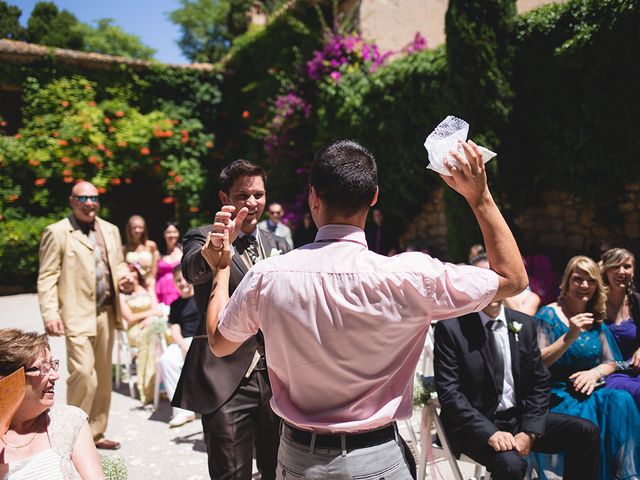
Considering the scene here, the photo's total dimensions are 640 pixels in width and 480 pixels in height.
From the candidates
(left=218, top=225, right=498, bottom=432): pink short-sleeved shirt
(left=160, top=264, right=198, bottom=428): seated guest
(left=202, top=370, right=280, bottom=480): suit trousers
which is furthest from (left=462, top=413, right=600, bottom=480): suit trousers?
(left=160, top=264, right=198, bottom=428): seated guest

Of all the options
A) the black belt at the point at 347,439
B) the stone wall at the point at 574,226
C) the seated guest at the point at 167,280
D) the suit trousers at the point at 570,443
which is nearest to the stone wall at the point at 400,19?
the stone wall at the point at 574,226

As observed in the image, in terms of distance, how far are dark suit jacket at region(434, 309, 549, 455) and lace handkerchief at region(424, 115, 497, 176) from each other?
1790 mm

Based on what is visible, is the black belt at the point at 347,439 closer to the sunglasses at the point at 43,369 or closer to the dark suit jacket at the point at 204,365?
the dark suit jacket at the point at 204,365

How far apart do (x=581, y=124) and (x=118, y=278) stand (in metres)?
5.73

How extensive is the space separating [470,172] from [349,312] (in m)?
0.52

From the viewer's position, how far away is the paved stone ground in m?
4.08

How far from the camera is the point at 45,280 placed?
4.12 meters

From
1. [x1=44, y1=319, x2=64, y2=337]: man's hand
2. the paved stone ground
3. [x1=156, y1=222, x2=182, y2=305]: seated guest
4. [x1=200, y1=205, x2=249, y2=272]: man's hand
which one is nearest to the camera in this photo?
[x1=200, y1=205, x2=249, y2=272]: man's hand

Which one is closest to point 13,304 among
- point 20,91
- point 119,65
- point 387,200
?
point 20,91

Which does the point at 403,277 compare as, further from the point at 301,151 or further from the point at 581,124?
the point at 301,151

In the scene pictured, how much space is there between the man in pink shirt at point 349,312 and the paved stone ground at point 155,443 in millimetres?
2092

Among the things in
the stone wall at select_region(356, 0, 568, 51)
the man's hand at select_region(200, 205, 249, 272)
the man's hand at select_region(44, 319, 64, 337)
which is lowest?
the man's hand at select_region(44, 319, 64, 337)

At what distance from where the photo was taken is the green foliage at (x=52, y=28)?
1022 inches

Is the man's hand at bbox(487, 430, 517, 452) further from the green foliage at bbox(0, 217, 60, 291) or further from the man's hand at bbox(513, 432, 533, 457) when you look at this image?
the green foliage at bbox(0, 217, 60, 291)
